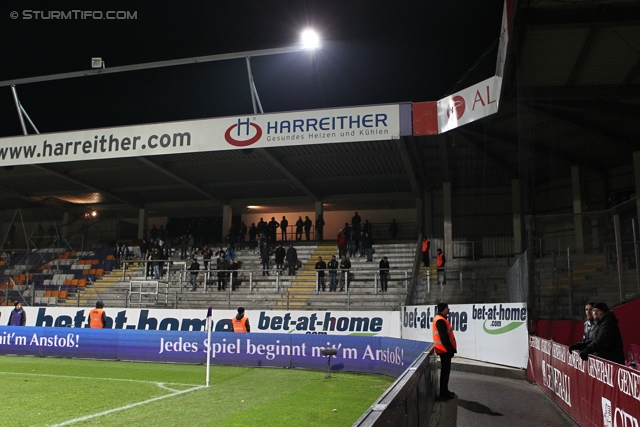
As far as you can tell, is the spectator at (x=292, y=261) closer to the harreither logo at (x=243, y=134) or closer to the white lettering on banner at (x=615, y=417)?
the harreither logo at (x=243, y=134)

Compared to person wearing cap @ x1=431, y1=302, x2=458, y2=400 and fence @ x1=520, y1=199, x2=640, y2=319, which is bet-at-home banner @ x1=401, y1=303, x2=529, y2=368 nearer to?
fence @ x1=520, y1=199, x2=640, y2=319

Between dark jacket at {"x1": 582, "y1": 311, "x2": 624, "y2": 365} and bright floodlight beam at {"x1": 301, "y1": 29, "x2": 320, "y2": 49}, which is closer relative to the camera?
dark jacket at {"x1": 582, "y1": 311, "x2": 624, "y2": 365}

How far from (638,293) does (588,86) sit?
8.16 meters

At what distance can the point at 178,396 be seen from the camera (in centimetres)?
1077

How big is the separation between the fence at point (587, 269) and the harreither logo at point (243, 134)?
11.4 meters

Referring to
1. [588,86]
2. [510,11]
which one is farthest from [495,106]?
[510,11]

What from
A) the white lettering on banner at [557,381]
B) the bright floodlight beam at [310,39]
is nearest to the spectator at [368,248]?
the bright floodlight beam at [310,39]

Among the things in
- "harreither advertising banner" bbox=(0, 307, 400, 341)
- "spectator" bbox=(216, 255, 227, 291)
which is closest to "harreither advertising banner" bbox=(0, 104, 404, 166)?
"spectator" bbox=(216, 255, 227, 291)

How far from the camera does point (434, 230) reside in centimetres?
2872

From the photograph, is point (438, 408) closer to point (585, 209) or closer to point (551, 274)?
point (551, 274)

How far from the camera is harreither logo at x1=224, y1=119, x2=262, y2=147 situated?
2173 cm

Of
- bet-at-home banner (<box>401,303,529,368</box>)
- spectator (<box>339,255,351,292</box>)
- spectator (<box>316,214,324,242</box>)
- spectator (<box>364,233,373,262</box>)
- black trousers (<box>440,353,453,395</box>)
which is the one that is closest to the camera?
black trousers (<box>440,353,453,395</box>)

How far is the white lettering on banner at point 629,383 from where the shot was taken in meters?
5.06

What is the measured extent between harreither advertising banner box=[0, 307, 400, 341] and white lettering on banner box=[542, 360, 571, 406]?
30.1 feet
